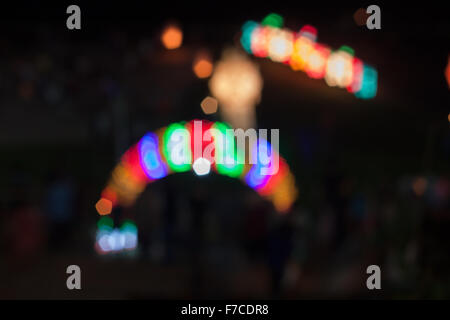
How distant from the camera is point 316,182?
1543cm

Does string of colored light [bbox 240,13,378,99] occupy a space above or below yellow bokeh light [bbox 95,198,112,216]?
above

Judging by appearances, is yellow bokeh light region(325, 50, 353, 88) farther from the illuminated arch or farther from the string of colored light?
the illuminated arch

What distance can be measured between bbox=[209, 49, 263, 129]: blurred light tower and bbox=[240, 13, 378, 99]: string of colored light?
1.46 ft

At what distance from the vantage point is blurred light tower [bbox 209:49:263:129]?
1037cm

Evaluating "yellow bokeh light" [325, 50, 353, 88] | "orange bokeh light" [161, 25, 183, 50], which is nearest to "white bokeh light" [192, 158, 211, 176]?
"orange bokeh light" [161, 25, 183, 50]

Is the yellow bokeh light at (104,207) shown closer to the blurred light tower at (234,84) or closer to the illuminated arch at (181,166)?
the illuminated arch at (181,166)

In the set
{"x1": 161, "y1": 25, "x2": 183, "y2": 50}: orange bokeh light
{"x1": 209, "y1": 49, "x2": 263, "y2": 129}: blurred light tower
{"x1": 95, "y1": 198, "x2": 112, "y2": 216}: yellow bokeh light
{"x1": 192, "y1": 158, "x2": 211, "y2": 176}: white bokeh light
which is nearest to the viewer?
{"x1": 161, "y1": 25, "x2": 183, "y2": 50}: orange bokeh light

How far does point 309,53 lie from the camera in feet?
32.8

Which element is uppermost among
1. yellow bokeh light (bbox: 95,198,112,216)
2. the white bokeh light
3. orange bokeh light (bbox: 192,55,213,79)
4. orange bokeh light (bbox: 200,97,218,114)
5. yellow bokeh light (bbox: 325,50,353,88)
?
orange bokeh light (bbox: 192,55,213,79)

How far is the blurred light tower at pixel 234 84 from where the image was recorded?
408 inches

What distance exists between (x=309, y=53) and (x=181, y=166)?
295cm

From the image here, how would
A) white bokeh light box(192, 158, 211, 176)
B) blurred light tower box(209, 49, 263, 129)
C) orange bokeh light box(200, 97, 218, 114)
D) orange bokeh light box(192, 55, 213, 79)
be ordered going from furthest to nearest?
1. orange bokeh light box(200, 97, 218, 114)
2. orange bokeh light box(192, 55, 213, 79)
3. blurred light tower box(209, 49, 263, 129)
4. white bokeh light box(192, 158, 211, 176)

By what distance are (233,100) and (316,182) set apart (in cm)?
531
